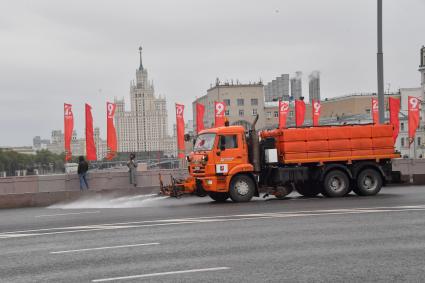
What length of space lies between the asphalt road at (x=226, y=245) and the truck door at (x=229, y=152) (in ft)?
7.64

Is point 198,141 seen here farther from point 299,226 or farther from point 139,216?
point 299,226

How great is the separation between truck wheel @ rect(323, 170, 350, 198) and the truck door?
9.85ft

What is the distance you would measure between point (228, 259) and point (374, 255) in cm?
224

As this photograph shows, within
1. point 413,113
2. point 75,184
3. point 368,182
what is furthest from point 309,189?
point 413,113

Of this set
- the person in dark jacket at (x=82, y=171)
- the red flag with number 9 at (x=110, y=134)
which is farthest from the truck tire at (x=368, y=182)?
the red flag with number 9 at (x=110, y=134)

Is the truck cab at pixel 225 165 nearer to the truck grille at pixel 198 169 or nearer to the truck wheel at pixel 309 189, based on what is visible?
the truck grille at pixel 198 169

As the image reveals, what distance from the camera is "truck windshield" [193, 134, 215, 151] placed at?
22812mm

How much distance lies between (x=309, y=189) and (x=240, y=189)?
10.7ft

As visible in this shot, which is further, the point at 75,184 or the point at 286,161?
the point at 75,184

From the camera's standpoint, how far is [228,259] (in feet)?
35.1

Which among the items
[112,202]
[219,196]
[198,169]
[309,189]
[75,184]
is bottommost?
[112,202]

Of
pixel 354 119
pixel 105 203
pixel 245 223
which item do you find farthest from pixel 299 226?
pixel 354 119

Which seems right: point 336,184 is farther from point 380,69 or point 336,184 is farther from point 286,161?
point 380,69

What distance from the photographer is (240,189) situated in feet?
75.1
